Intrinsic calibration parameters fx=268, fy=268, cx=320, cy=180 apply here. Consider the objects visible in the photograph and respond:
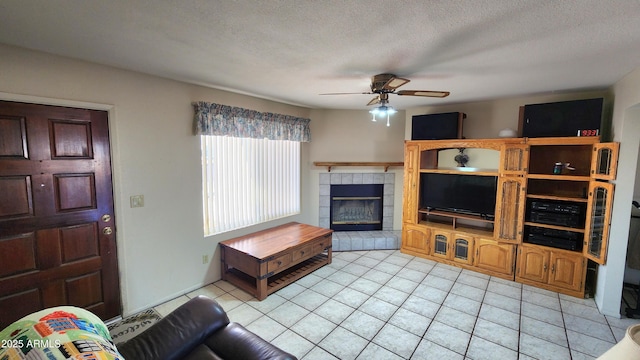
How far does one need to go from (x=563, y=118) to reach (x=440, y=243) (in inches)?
84.0

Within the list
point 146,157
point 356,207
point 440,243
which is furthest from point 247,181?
point 440,243

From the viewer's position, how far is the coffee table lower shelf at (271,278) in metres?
3.08

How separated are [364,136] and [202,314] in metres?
3.69

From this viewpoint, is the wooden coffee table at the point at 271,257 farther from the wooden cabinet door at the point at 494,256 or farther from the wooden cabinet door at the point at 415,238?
the wooden cabinet door at the point at 494,256

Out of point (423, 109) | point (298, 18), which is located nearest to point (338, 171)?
point (423, 109)

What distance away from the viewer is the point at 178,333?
1593mm

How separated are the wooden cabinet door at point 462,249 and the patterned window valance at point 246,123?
2687mm

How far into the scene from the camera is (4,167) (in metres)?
1.96

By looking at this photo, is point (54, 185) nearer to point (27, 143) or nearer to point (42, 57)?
point (27, 143)

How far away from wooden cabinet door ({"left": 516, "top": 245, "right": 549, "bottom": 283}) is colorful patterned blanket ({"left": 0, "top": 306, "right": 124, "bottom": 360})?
162 inches

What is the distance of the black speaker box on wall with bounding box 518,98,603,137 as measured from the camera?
294cm

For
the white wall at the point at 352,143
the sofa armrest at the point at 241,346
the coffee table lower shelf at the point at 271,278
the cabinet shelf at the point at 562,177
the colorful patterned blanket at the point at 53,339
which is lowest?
the coffee table lower shelf at the point at 271,278

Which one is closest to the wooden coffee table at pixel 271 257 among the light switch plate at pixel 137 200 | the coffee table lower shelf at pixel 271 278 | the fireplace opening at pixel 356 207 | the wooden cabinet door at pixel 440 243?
the coffee table lower shelf at pixel 271 278

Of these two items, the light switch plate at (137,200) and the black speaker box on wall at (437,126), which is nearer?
the light switch plate at (137,200)
